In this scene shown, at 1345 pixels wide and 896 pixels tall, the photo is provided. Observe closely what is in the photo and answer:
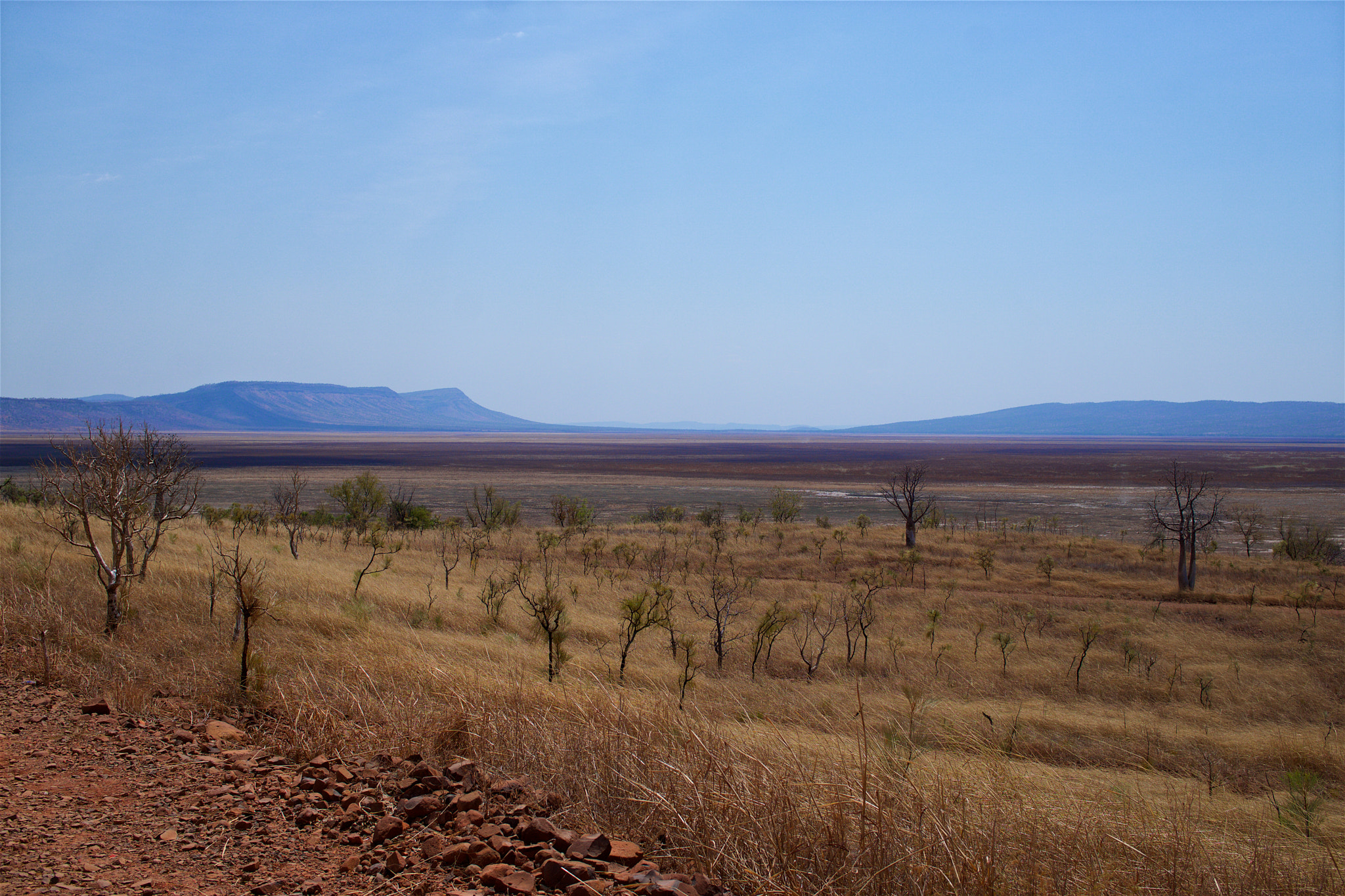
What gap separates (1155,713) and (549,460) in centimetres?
11456

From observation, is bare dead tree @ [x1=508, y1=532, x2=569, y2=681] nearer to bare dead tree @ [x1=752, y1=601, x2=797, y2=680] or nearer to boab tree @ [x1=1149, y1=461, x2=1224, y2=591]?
bare dead tree @ [x1=752, y1=601, x2=797, y2=680]

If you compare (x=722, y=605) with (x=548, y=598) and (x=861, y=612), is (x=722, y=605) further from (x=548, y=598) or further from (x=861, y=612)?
(x=548, y=598)

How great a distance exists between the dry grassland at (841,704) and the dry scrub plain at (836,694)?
0.03 meters

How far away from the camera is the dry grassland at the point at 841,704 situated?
3486 millimetres

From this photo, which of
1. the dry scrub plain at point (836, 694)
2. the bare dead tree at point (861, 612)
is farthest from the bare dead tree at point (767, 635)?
the bare dead tree at point (861, 612)

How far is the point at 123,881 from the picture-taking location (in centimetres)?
278

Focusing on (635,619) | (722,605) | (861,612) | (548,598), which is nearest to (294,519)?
(722,605)

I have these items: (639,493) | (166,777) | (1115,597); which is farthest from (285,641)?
(639,493)

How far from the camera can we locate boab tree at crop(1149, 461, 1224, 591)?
25469 mm

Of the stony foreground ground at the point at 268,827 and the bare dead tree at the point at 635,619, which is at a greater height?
the stony foreground ground at the point at 268,827

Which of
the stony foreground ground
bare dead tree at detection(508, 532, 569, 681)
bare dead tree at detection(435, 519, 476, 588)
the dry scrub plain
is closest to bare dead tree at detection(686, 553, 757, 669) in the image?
the dry scrub plain

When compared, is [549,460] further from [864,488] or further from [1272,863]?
[1272,863]

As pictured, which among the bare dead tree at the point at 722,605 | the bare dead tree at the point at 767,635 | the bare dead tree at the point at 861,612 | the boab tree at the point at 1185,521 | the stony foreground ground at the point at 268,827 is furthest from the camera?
the boab tree at the point at 1185,521

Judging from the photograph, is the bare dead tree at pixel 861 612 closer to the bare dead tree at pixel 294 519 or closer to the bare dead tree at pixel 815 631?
the bare dead tree at pixel 815 631
